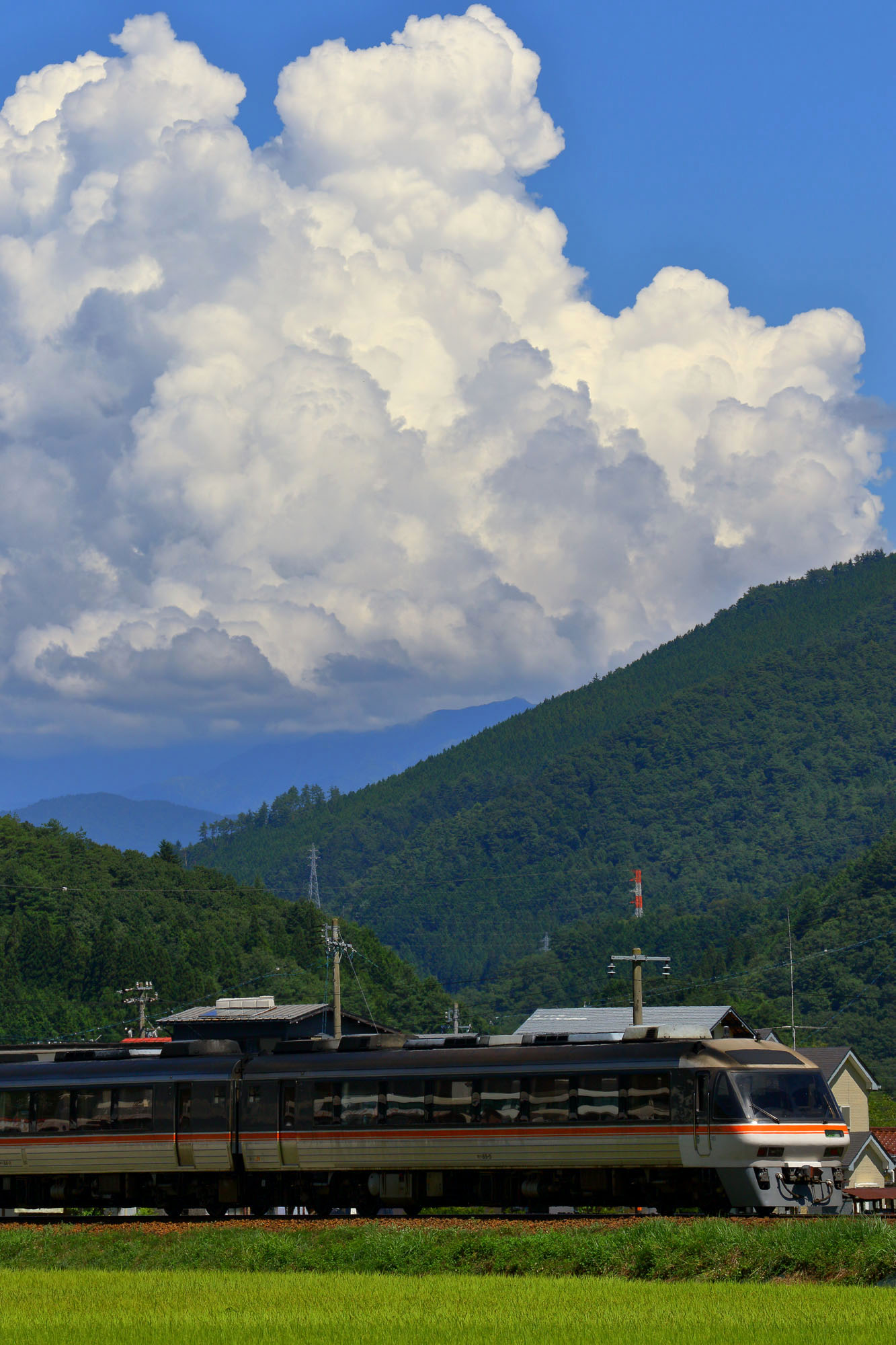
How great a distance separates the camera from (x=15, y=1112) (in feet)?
125

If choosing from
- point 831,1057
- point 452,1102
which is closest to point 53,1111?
point 452,1102

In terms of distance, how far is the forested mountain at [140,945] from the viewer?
448 ft

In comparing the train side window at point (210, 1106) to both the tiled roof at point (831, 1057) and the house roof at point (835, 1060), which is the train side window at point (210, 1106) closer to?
the house roof at point (835, 1060)

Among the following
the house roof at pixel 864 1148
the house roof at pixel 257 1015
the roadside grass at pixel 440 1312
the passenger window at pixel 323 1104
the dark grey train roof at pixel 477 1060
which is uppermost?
the dark grey train roof at pixel 477 1060

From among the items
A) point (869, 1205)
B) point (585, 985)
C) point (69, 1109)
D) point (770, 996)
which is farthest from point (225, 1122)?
point (585, 985)

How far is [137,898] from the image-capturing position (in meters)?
158

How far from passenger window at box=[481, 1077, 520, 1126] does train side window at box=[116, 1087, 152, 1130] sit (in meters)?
8.19

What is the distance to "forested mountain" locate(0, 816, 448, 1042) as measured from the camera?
448 ft

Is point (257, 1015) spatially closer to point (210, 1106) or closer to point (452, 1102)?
point (210, 1106)

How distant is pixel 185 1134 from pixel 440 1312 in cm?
1570

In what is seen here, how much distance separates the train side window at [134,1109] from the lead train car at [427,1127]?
0.14 ft

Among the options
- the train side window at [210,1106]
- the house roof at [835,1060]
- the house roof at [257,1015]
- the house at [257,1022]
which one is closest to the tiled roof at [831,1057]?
the house roof at [835,1060]

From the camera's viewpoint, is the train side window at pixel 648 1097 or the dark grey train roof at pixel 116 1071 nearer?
the train side window at pixel 648 1097

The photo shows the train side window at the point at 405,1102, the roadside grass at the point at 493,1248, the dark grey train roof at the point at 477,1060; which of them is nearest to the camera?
the roadside grass at the point at 493,1248
